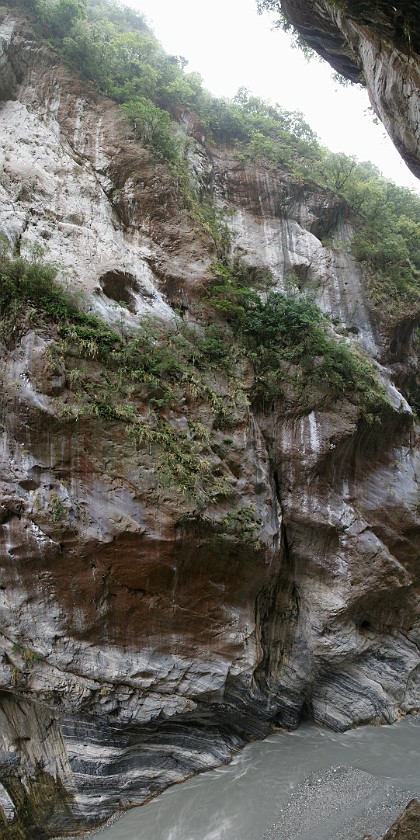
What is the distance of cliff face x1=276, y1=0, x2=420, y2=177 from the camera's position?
5672mm

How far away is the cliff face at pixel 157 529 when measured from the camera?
6.84m

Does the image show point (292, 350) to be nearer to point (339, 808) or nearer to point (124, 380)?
point (124, 380)

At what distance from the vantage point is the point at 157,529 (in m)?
7.05

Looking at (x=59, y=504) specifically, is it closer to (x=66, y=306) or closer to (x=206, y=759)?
(x=66, y=306)

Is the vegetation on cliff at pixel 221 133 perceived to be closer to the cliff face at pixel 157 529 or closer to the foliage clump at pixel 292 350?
the cliff face at pixel 157 529

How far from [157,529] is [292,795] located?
4.25 m

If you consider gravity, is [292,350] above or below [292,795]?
above

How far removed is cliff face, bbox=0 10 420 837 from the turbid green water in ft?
1.28

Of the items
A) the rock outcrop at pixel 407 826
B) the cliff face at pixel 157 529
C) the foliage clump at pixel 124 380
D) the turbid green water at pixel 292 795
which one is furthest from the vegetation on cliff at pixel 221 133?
the rock outcrop at pixel 407 826

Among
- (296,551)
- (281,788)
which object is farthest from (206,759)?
(296,551)

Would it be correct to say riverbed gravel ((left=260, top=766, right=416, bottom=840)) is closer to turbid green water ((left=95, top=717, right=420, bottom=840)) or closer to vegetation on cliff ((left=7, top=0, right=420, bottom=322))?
turbid green water ((left=95, top=717, right=420, bottom=840))

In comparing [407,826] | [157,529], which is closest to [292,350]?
[157,529]

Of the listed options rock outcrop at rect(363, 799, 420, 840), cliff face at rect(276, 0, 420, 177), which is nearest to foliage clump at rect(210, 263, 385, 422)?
cliff face at rect(276, 0, 420, 177)

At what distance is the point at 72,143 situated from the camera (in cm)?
1130
